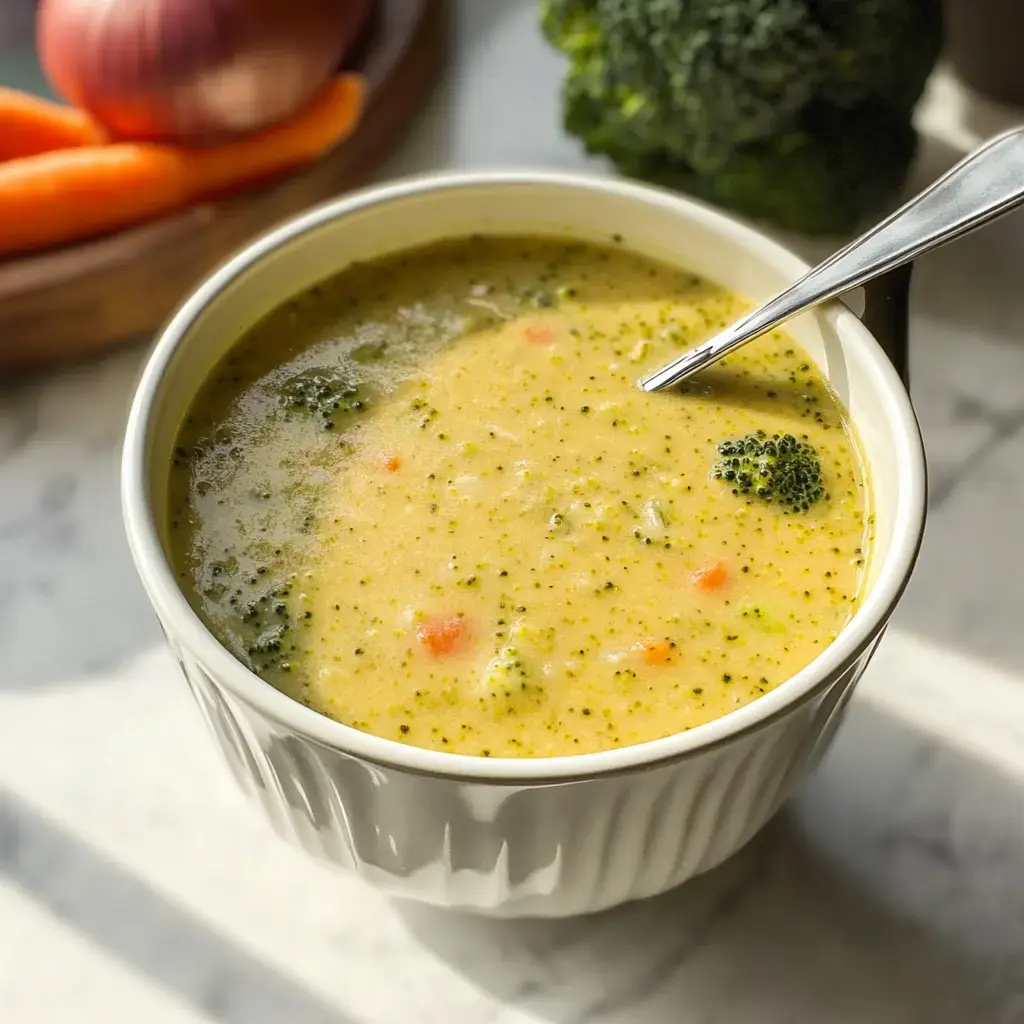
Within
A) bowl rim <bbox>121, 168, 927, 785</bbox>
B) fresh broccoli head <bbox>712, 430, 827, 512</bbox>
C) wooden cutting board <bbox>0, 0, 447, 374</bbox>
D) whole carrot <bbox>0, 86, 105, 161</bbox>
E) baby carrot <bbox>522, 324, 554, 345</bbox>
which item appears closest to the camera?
bowl rim <bbox>121, 168, 927, 785</bbox>

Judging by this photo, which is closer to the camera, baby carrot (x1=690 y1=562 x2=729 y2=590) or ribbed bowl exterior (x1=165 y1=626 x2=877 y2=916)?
ribbed bowl exterior (x1=165 y1=626 x2=877 y2=916)

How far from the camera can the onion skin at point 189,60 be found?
1.49 m

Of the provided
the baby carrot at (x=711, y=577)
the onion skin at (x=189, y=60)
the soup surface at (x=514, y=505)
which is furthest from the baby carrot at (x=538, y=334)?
the onion skin at (x=189, y=60)

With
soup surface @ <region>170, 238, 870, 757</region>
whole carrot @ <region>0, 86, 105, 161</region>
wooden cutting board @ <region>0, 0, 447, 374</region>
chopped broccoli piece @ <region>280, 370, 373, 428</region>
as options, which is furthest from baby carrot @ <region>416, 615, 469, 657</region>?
whole carrot @ <region>0, 86, 105, 161</region>

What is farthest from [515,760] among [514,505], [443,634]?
[514,505]

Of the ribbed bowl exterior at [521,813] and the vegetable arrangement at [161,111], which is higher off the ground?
the vegetable arrangement at [161,111]

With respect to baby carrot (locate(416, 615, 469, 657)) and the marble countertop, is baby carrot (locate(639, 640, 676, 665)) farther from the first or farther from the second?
the marble countertop

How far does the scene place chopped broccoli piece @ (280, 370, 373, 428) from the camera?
113cm

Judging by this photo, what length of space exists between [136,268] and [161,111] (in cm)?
20

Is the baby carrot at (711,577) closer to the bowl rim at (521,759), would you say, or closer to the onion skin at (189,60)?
the bowl rim at (521,759)

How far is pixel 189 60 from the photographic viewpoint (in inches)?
58.5

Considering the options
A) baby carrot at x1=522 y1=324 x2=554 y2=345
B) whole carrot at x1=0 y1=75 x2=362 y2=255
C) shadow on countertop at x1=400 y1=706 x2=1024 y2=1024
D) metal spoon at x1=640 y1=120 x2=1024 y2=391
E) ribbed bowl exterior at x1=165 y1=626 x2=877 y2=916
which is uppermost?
metal spoon at x1=640 y1=120 x2=1024 y2=391

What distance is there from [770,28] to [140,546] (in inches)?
36.4

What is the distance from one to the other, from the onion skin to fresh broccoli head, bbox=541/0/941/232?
319 mm
